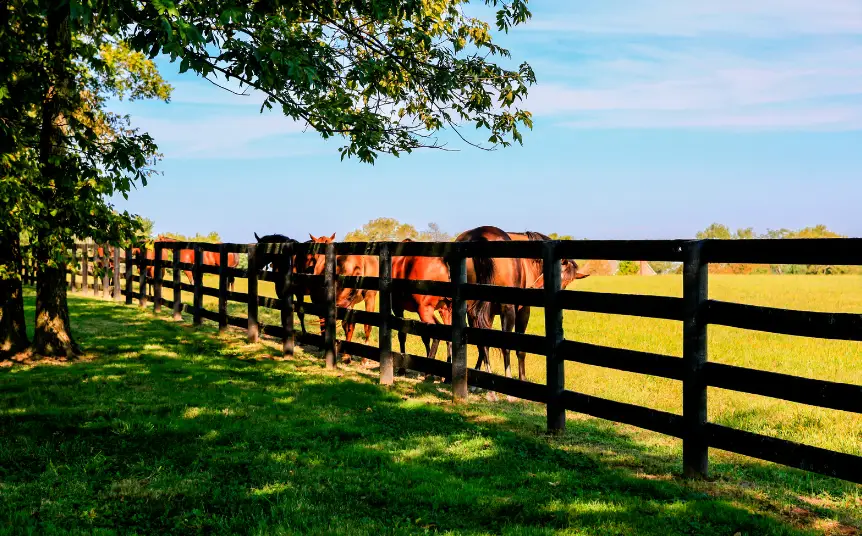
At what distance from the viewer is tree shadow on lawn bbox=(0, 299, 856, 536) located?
4.56 m

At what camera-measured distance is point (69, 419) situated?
7152mm

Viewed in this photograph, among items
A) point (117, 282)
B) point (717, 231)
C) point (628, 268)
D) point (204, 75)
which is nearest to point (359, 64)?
point (204, 75)

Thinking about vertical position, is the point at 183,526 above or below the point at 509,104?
below

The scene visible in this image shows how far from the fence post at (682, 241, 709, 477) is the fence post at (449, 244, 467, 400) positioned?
2.87 meters

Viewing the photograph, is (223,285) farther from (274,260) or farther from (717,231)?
(717,231)

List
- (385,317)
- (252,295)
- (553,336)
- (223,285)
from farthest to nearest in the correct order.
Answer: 1. (223,285)
2. (252,295)
3. (385,317)
4. (553,336)

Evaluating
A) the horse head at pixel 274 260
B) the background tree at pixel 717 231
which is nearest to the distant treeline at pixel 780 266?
the background tree at pixel 717 231

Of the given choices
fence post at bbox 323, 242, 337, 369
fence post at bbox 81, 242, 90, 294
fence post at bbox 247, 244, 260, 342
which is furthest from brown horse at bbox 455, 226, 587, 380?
fence post at bbox 81, 242, 90, 294

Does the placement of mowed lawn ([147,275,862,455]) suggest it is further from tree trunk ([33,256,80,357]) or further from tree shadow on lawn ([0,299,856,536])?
tree trunk ([33,256,80,357])

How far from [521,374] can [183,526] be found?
19.1 feet

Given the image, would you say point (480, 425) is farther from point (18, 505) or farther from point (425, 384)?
point (18, 505)

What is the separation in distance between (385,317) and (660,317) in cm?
448

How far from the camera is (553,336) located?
664 centimetres

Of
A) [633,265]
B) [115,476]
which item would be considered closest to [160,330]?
[115,476]
